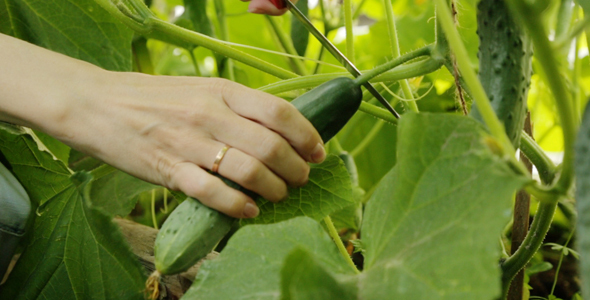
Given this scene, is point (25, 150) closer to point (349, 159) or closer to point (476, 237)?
point (349, 159)

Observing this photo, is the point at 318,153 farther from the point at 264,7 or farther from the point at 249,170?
the point at 264,7

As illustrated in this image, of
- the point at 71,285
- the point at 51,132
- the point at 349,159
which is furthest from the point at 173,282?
the point at 349,159

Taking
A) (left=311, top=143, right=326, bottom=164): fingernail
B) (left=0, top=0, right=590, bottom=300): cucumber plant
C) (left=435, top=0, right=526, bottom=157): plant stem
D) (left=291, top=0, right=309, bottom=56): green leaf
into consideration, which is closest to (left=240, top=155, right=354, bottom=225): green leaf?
(left=0, top=0, right=590, bottom=300): cucumber plant

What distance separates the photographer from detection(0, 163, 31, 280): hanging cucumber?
78 centimetres

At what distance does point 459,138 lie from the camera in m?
0.48

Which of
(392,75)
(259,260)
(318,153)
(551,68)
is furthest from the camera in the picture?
(392,75)

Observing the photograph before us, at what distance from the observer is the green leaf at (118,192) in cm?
95

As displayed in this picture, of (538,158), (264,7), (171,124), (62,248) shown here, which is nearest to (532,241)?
(538,158)

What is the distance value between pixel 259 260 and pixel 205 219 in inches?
3.9

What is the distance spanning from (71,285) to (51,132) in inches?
10.8

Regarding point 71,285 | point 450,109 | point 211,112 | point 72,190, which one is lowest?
point 71,285

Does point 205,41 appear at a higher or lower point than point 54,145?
higher

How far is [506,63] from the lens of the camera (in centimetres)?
55

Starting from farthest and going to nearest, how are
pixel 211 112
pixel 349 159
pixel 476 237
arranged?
pixel 349 159
pixel 211 112
pixel 476 237
